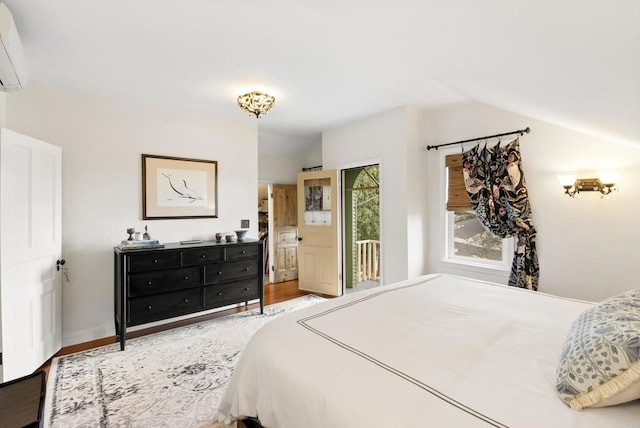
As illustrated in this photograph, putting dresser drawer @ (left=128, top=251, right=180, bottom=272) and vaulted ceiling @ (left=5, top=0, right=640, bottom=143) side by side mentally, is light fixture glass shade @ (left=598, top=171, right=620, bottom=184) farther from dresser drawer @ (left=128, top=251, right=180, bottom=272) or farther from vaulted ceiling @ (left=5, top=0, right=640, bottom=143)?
dresser drawer @ (left=128, top=251, right=180, bottom=272)

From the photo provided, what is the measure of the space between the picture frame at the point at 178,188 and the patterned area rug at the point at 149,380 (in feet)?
4.53

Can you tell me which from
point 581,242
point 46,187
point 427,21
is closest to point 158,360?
point 46,187

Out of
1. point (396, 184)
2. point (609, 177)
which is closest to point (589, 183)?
point (609, 177)

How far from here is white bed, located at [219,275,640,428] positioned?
2.87ft

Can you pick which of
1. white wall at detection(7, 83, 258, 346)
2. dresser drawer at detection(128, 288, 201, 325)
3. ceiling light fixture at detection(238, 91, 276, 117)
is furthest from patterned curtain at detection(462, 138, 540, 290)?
white wall at detection(7, 83, 258, 346)

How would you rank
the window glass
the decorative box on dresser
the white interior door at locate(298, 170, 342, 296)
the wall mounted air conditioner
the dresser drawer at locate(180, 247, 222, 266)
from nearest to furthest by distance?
the wall mounted air conditioner → the decorative box on dresser → the dresser drawer at locate(180, 247, 222, 266) → the window glass → the white interior door at locate(298, 170, 342, 296)

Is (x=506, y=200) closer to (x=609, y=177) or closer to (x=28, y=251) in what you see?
(x=609, y=177)

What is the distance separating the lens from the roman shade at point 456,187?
142 inches

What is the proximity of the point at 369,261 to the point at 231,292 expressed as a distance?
2.92 metres

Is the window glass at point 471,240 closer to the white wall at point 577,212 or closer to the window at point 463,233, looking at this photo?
the window at point 463,233

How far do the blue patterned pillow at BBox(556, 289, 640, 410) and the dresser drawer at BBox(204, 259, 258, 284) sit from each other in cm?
315

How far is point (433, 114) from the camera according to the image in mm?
3895

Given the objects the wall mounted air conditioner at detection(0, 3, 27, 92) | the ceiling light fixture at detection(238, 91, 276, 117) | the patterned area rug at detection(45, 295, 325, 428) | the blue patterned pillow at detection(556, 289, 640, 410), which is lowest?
the patterned area rug at detection(45, 295, 325, 428)

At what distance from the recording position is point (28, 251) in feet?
7.80
